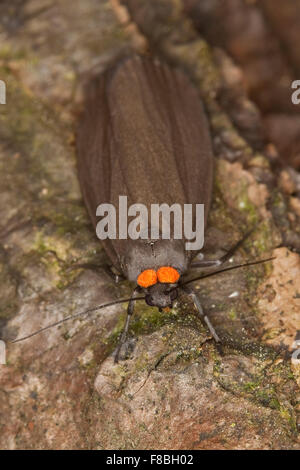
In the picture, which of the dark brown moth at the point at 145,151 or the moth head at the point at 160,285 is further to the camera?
the dark brown moth at the point at 145,151

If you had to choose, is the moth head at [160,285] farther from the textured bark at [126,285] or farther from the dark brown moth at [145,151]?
the textured bark at [126,285]

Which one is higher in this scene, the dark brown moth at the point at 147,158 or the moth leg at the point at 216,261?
the dark brown moth at the point at 147,158

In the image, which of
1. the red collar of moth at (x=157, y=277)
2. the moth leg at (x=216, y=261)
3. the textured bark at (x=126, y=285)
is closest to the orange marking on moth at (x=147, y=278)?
the red collar of moth at (x=157, y=277)

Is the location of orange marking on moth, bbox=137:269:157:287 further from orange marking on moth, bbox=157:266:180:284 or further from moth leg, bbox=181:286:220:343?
moth leg, bbox=181:286:220:343

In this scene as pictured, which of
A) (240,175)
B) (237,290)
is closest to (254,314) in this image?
(237,290)

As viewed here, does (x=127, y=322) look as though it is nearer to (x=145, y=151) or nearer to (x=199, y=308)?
(x=199, y=308)

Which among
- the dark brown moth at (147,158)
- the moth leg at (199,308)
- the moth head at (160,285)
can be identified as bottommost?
the moth leg at (199,308)

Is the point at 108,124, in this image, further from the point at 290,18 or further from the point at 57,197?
the point at 290,18

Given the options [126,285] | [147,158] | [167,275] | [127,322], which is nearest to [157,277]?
[167,275]
